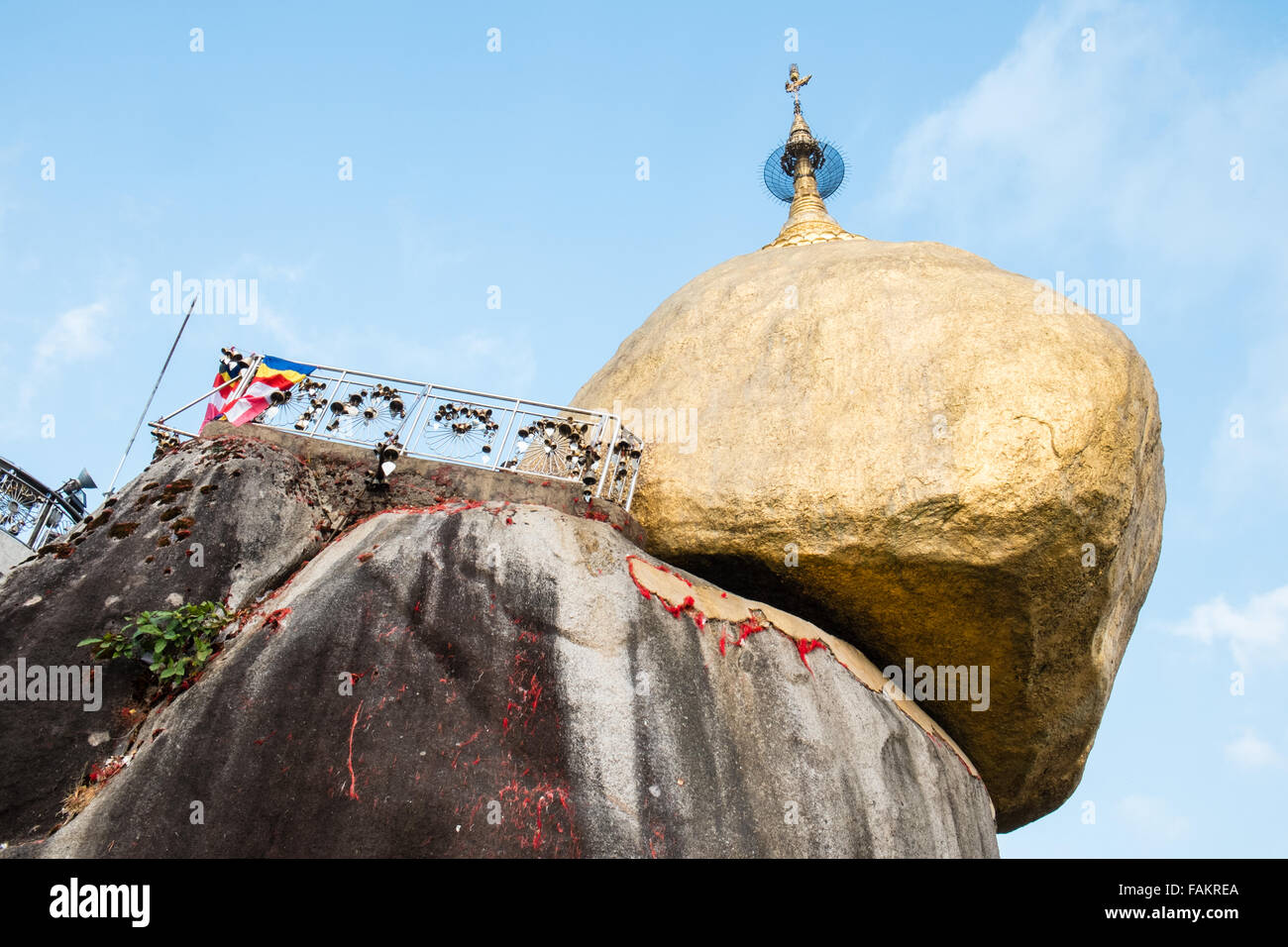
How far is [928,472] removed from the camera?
7.95 m

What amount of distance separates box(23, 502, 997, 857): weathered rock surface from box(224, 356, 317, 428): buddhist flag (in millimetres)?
1958

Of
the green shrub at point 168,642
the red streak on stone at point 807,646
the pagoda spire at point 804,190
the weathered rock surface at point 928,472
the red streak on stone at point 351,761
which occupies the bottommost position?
the red streak on stone at point 351,761

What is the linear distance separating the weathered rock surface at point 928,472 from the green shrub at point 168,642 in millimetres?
3844

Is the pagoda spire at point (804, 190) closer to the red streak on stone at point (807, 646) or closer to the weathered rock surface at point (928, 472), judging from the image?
the weathered rock surface at point (928, 472)

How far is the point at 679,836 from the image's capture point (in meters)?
5.92

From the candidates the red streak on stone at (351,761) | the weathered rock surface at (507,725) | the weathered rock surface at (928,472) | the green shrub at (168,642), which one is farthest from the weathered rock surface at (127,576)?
the weathered rock surface at (928,472)

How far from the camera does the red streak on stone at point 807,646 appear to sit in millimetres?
7805

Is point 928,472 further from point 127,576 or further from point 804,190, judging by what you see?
point 804,190

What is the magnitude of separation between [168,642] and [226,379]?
344 centimetres

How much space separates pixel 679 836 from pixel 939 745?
4008 millimetres

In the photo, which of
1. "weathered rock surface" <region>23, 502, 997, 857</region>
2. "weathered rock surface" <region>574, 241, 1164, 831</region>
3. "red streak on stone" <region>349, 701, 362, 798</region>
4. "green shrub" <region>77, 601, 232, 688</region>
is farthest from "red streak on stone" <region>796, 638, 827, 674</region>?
"green shrub" <region>77, 601, 232, 688</region>
